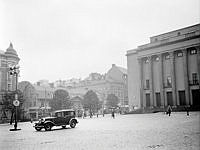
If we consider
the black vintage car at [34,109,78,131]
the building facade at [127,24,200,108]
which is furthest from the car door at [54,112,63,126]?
the building facade at [127,24,200,108]

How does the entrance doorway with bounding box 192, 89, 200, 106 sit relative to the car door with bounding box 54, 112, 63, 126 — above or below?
above

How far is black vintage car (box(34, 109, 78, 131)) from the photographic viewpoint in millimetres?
24422

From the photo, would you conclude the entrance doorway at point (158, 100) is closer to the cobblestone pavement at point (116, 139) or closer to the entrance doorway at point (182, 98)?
the entrance doorway at point (182, 98)

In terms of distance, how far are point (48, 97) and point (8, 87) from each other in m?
29.3

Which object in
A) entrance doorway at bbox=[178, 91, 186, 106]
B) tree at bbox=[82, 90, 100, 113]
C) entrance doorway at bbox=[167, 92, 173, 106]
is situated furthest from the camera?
tree at bbox=[82, 90, 100, 113]

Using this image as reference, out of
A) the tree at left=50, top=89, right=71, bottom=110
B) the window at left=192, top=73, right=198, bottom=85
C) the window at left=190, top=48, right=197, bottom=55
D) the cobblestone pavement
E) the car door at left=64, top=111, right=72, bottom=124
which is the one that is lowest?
the cobblestone pavement

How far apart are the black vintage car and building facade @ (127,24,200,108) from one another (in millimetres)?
34973

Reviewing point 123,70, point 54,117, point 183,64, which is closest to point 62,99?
point 183,64

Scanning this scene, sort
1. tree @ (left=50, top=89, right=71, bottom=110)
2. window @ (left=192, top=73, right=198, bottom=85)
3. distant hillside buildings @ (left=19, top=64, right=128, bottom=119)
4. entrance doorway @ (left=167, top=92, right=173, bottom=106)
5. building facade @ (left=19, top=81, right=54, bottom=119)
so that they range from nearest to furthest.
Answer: window @ (left=192, top=73, right=198, bottom=85), entrance doorway @ (left=167, top=92, right=173, bottom=106), tree @ (left=50, top=89, right=71, bottom=110), building facade @ (left=19, top=81, right=54, bottom=119), distant hillside buildings @ (left=19, top=64, right=128, bottom=119)

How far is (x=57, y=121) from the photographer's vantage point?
25453mm

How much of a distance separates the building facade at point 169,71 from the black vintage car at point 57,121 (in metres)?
35.0

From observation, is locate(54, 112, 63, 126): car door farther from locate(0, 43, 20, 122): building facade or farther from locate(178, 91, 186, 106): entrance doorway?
locate(178, 91, 186, 106): entrance doorway

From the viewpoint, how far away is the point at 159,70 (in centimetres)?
6100

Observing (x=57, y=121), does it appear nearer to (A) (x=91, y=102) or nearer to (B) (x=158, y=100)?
(B) (x=158, y=100)
